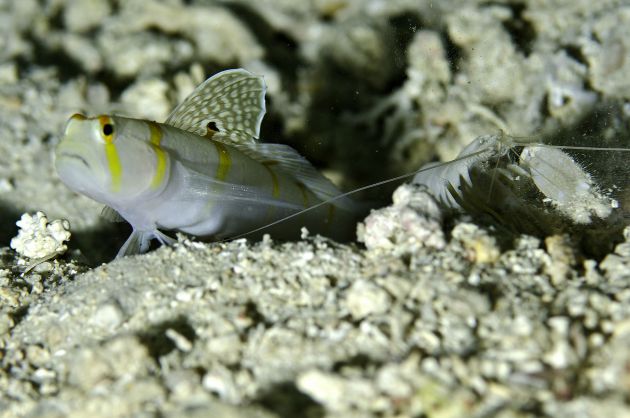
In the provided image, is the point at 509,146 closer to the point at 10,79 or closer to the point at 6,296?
the point at 6,296

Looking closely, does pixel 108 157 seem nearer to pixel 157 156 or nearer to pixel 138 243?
pixel 157 156

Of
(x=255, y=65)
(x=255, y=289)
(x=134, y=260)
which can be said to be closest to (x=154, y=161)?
(x=134, y=260)

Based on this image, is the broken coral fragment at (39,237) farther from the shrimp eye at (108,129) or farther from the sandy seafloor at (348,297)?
the shrimp eye at (108,129)

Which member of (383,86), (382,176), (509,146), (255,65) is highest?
(383,86)

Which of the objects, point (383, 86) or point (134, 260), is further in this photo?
point (383, 86)

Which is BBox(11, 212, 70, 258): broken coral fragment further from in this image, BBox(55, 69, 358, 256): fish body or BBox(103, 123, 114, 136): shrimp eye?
BBox(103, 123, 114, 136): shrimp eye

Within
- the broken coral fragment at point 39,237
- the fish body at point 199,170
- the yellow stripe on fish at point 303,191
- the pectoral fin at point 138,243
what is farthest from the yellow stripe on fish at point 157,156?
the yellow stripe on fish at point 303,191
